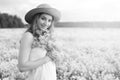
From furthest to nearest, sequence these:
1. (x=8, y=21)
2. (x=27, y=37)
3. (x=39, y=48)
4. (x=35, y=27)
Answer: (x=8, y=21) < (x=35, y=27) < (x=39, y=48) < (x=27, y=37)

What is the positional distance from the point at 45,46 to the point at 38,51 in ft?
0.30

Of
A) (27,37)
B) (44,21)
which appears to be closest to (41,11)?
(44,21)

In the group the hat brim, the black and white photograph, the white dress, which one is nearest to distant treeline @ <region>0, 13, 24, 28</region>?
the black and white photograph

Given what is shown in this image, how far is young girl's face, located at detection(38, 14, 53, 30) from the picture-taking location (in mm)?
2838

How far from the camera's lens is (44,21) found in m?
2.85

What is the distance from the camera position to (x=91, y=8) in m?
11.1

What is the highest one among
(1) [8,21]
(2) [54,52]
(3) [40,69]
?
(2) [54,52]

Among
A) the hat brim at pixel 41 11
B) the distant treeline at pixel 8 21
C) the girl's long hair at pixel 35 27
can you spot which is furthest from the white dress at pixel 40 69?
the distant treeline at pixel 8 21

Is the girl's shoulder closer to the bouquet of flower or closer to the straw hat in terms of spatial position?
the bouquet of flower

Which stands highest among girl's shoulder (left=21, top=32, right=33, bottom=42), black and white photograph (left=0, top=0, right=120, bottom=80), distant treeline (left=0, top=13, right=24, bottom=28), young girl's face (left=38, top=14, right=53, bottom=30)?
young girl's face (left=38, top=14, right=53, bottom=30)

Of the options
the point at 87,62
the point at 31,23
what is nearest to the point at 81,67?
the point at 87,62

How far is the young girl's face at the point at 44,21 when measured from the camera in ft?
9.31

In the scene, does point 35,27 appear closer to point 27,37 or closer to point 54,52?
point 27,37

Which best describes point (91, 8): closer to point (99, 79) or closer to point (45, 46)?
point (99, 79)
